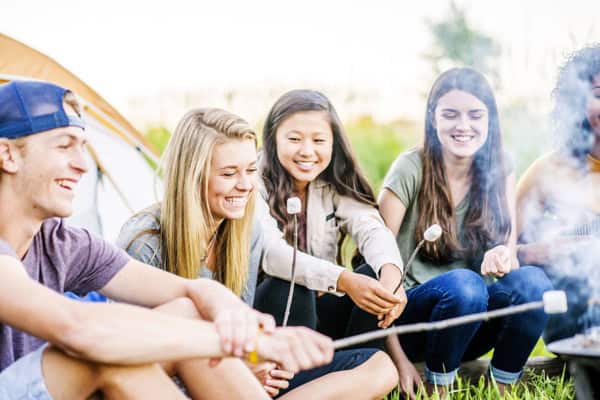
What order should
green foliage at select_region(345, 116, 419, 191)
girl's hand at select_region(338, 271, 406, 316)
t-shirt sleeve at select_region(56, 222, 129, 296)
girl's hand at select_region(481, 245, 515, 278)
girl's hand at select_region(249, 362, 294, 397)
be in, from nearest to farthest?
t-shirt sleeve at select_region(56, 222, 129, 296), girl's hand at select_region(249, 362, 294, 397), girl's hand at select_region(338, 271, 406, 316), girl's hand at select_region(481, 245, 515, 278), green foliage at select_region(345, 116, 419, 191)

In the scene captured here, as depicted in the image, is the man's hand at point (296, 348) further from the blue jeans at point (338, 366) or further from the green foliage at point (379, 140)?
the green foliage at point (379, 140)

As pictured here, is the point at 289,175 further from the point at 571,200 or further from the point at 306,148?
the point at 571,200

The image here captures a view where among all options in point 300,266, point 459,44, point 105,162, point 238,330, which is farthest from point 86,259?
point 459,44

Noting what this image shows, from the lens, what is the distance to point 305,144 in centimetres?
257

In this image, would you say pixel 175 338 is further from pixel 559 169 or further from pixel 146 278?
pixel 559 169

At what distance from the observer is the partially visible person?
2.15 metres

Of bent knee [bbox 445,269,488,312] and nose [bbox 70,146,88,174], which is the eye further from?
nose [bbox 70,146,88,174]

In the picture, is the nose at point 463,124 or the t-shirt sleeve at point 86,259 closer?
the t-shirt sleeve at point 86,259

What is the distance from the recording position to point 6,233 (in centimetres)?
170

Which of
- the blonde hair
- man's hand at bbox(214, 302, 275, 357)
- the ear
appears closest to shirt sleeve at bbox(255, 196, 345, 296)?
the blonde hair

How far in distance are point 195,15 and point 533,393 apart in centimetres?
511

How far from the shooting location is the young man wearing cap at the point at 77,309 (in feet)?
4.96

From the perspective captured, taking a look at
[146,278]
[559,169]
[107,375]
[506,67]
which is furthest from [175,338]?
[506,67]

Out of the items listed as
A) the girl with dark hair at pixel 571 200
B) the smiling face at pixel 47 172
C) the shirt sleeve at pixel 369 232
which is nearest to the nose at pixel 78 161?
the smiling face at pixel 47 172
